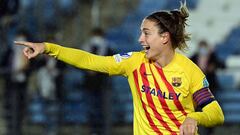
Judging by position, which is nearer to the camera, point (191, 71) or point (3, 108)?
point (191, 71)

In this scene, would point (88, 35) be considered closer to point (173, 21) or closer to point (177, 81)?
point (173, 21)

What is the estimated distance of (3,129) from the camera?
11.8m

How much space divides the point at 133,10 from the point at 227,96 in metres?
2.99

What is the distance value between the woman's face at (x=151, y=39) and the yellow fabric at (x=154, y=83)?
15cm

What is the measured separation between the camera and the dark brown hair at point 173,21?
5.84 metres

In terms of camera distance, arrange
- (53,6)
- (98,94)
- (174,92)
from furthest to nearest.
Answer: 1. (53,6)
2. (98,94)
3. (174,92)

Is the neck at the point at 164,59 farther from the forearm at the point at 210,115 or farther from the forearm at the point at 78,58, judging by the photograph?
the forearm at the point at 210,115

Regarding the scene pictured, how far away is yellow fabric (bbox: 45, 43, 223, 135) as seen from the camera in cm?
578

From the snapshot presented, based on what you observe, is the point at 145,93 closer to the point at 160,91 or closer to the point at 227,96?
the point at 160,91

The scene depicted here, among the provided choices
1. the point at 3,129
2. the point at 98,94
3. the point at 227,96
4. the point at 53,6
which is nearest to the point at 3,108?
the point at 3,129

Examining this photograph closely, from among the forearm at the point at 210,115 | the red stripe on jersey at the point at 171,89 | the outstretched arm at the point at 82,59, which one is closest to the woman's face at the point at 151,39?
the red stripe on jersey at the point at 171,89

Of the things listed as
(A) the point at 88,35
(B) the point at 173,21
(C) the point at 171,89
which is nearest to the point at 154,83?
(C) the point at 171,89

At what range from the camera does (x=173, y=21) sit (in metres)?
5.89

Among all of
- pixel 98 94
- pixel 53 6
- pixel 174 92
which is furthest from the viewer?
pixel 53 6
